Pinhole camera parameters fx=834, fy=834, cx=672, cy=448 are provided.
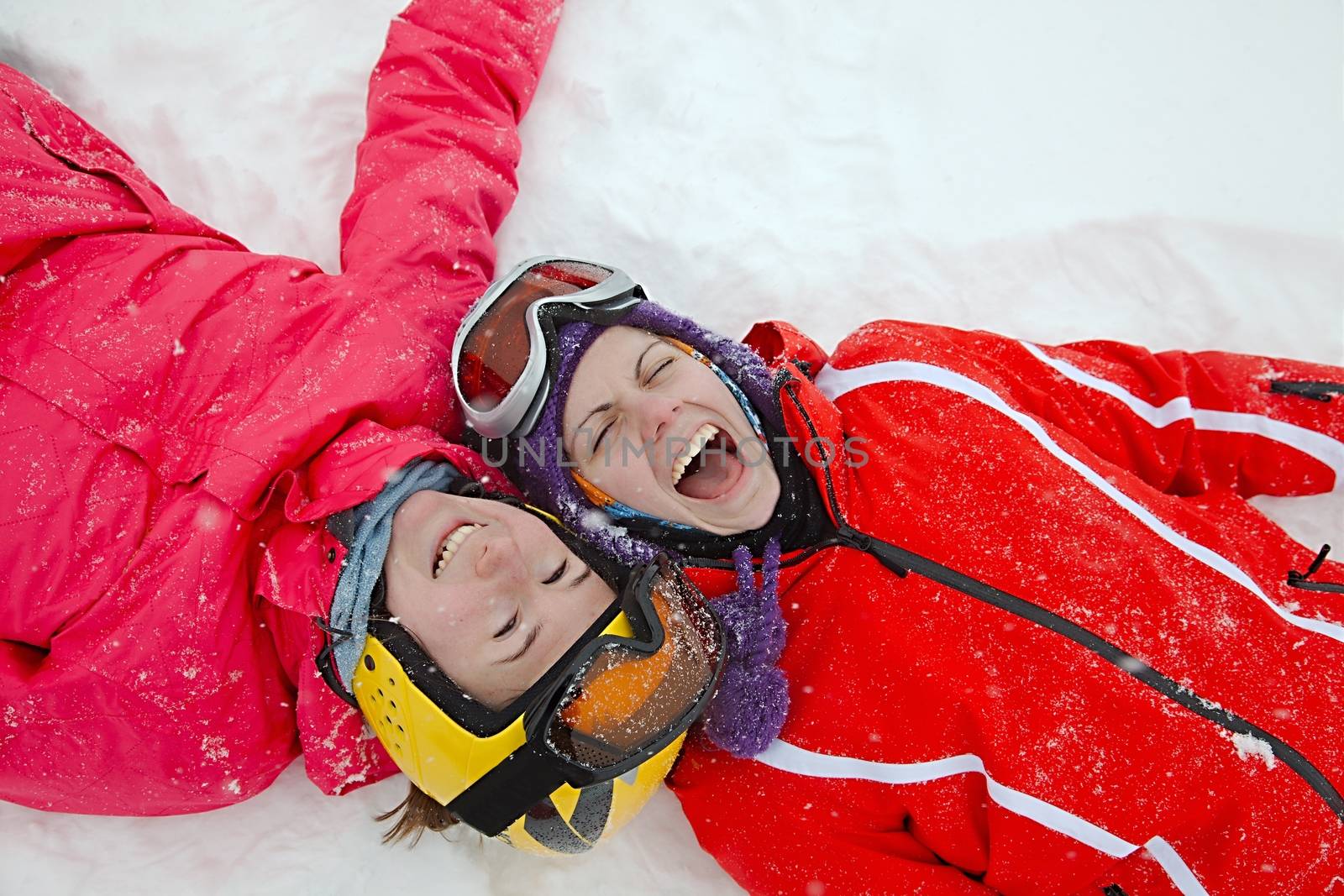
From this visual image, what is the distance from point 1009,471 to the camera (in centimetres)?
203

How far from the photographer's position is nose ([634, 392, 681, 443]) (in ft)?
6.29

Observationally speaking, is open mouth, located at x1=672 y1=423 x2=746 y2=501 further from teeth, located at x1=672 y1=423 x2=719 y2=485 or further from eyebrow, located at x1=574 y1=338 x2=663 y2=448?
eyebrow, located at x1=574 y1=338 x2=663 y2=448

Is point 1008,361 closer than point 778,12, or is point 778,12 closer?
point 1008,361

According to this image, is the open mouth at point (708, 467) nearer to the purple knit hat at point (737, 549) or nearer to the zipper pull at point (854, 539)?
the purple knit hat at point (737, 549)

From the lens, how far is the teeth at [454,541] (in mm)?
1886

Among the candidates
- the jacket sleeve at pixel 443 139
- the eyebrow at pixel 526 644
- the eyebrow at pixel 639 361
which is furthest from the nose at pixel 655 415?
the jacket sleeve at pixel 443 139

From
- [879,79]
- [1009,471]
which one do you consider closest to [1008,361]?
[1009,471]

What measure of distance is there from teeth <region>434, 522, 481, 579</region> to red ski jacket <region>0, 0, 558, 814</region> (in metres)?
0.23

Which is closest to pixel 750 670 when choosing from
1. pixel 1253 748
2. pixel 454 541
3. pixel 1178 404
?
pixel 454 541

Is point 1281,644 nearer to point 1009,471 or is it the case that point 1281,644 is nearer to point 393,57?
point 1009,471

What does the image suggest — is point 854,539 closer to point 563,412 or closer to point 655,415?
point 655,415

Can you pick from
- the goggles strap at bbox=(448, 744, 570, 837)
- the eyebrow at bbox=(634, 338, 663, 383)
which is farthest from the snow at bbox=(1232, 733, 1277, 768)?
the eyebrow at bbox=(634, 338, 663, 383)

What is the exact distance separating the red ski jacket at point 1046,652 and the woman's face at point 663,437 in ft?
0.57

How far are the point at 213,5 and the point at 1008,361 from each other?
9.60ft
